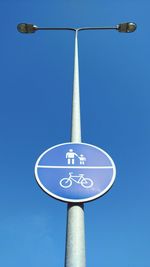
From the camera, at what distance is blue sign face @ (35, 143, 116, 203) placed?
3.95 meters

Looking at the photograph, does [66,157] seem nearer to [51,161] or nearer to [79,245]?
[51,161]

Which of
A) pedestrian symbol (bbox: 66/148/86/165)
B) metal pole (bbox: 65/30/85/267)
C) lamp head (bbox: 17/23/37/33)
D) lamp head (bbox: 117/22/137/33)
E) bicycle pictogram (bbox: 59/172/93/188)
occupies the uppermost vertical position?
lamp head (bbox: 17/23/37/33)

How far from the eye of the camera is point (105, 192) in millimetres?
4035

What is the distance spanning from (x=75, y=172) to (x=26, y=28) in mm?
4513

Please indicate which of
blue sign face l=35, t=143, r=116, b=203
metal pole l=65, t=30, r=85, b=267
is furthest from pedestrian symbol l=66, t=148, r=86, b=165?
metal pole l=65, t=30, r=85, b=267

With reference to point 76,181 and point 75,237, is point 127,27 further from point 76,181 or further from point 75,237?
point 75,237

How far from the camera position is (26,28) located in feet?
25.2

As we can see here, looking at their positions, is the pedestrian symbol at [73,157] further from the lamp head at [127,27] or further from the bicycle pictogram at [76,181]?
the lamp head at [127,27]

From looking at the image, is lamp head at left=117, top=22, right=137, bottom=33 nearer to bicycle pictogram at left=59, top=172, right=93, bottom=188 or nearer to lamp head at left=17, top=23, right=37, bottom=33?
lamp head at left=17, top=23, right=37, bottom=33

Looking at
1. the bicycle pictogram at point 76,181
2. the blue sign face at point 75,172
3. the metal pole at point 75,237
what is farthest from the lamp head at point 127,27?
the metal pole at point 75,237

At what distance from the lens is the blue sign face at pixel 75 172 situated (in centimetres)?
395

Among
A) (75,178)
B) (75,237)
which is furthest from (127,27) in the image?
(75,237)

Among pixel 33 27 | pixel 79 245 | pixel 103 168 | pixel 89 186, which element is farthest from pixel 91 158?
pixel 33 27

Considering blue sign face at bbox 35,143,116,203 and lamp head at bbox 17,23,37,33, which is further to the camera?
lamp head at bbox 17,23,37,33
